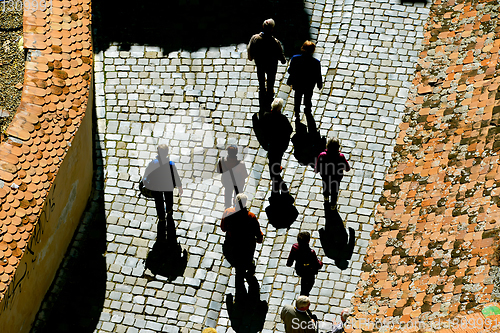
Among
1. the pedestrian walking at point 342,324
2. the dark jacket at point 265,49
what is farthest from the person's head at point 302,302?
the dark jacket at point 265,49

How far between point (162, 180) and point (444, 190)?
4.57 metres

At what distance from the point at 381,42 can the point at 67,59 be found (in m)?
6.59

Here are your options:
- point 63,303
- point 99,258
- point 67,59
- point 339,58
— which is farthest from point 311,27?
point 63,303

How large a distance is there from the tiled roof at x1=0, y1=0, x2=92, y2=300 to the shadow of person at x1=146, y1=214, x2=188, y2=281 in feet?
7.46

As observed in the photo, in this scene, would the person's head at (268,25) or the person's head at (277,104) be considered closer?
the person's head at (268,25)

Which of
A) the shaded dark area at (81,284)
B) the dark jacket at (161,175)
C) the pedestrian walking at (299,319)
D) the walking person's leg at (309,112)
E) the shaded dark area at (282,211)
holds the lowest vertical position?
the shaded dark area at (81,284)

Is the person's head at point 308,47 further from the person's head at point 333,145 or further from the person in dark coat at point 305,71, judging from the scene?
the person's head at point 333,145

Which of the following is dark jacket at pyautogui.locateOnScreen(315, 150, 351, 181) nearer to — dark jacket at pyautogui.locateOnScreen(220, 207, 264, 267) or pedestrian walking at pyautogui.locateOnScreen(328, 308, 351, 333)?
dark jacket at pyautogui.locateOnScreen(220, 207, 264, 267)

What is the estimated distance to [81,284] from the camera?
32.4 feet

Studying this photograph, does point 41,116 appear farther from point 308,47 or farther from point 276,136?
point 308,47

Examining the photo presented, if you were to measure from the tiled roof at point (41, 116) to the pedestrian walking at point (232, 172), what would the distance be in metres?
2.37

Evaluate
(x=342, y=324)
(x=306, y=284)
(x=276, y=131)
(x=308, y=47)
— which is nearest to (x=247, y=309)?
(x=306, y=284)

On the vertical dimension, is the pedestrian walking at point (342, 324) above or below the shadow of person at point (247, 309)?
above

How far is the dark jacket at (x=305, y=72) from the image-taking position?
36.7ft
